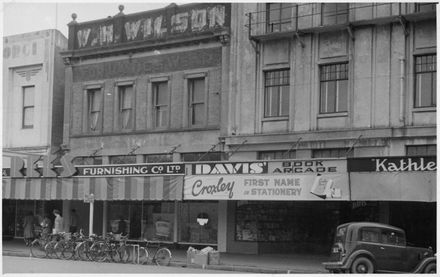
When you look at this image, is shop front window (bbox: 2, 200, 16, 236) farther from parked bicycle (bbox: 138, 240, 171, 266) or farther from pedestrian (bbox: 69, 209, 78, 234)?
parked bicycle (bbox: 138, 240, 171, 266)

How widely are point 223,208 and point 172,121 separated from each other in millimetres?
Result: 4041

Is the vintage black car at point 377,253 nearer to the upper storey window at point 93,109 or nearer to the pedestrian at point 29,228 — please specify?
the upper storey window at point 93,109

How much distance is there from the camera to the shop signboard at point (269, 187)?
857 inches

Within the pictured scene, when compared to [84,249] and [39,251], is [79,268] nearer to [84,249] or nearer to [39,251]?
[84,249]

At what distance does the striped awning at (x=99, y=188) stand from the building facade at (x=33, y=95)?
2.90 metres

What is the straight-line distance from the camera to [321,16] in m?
25.8

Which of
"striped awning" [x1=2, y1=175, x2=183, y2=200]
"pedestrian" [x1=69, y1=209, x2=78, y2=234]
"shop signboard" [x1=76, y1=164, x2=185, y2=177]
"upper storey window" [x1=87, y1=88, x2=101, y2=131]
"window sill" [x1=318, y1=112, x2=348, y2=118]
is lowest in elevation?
"pedestrian" [x1=69, y1=209, x2=78, y2=234]

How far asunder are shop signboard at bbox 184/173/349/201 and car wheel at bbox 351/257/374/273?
271 cm

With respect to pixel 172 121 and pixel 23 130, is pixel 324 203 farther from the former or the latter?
pixel 23 130

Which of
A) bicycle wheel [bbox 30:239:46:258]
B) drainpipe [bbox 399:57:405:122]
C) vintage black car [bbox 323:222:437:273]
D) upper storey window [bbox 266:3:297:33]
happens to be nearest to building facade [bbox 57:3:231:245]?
upper storey window [bbox 266:3:297:33]

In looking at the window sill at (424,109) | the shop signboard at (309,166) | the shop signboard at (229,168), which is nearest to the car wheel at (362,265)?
the shop signboard at (309,166)

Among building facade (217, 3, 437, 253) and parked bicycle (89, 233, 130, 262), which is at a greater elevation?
building facade (217, 3, 437, 253)

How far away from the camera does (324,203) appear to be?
27.1 m

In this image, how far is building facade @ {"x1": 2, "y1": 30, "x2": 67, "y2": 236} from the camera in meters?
32.4
